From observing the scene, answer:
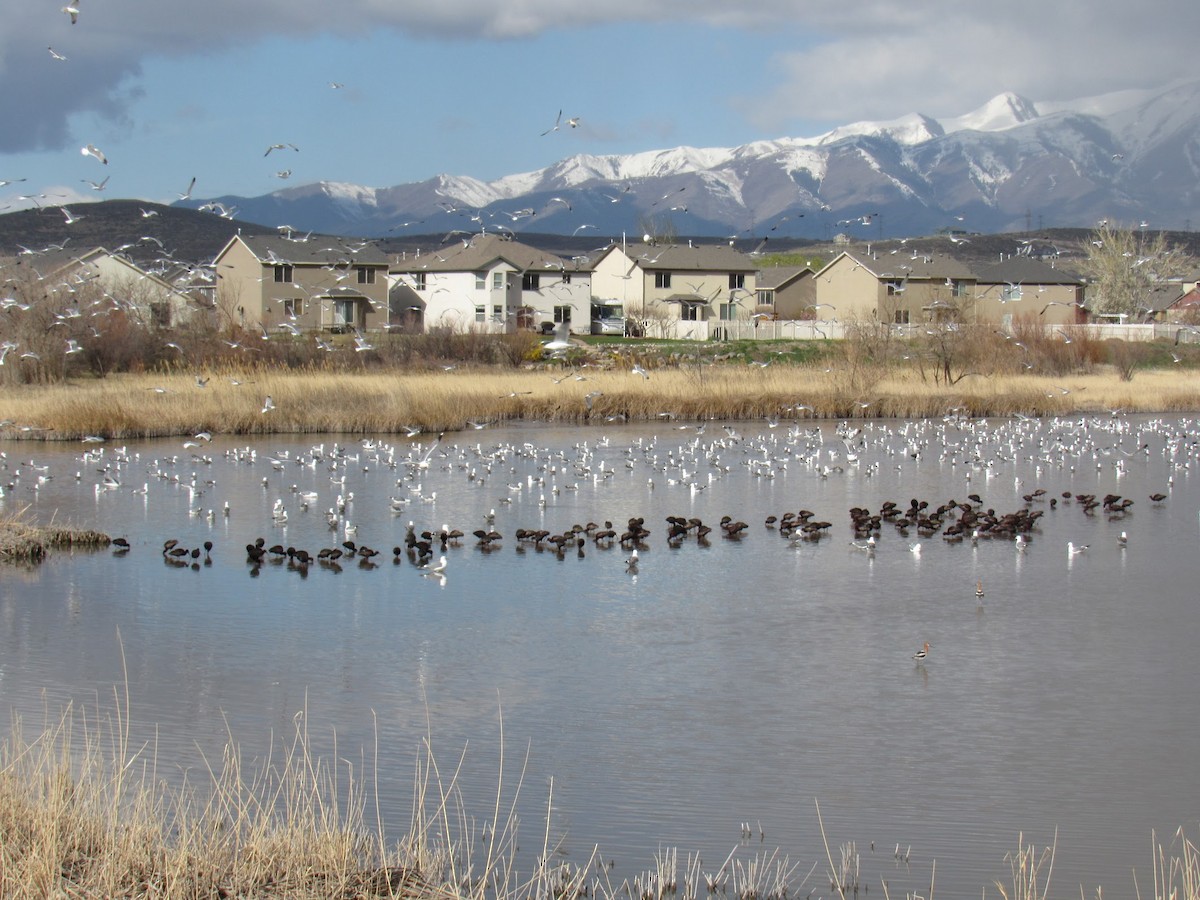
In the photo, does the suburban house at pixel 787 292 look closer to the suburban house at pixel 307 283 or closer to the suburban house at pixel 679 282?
the suburban house at pixel 679 282

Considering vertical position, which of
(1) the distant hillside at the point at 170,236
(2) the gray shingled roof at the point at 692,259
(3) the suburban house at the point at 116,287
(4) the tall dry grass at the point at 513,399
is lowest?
(4) the tall dry grass at the point at 513,399

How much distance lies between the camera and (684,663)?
14406 mm

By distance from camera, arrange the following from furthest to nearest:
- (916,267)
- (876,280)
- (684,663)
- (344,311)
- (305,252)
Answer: (916,267) < (876,280) < (305,252) < (344,311) < (684,663)

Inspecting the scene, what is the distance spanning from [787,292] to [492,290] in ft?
80.0

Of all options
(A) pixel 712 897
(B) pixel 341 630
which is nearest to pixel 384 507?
(B) pixel 341 630

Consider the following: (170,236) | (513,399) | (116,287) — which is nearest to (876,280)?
(116,287)

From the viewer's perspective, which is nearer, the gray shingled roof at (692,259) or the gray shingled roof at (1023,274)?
the gray shingled roof at (692,259)

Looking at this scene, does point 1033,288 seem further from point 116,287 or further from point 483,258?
point 116,287

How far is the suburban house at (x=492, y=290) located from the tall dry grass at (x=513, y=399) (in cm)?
3506

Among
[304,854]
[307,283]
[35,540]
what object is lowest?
[304,854]

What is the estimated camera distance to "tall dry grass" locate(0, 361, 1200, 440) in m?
36.7

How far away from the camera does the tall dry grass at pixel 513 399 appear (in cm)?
3669

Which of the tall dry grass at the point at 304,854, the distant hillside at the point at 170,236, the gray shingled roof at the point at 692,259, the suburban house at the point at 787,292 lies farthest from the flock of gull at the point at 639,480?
the distant hillside at the point at 170,236

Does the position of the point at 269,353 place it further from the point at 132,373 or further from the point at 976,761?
the point at 976,761
